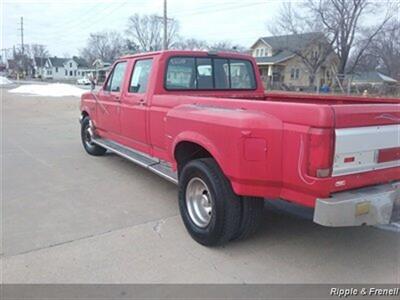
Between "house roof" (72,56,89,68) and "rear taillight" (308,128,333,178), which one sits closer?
"rear taillight" (308,128,333,178)

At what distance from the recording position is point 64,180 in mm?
6336

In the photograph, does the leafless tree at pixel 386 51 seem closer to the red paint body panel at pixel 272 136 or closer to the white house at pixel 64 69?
the red paint body panel at pixel 272 136

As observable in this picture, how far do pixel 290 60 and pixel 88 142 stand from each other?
188ft

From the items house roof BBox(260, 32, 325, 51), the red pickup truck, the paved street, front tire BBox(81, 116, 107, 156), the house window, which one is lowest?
the paved street

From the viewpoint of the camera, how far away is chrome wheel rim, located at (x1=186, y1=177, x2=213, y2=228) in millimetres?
4062

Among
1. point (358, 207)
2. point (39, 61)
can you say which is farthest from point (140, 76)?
point (39, 61)

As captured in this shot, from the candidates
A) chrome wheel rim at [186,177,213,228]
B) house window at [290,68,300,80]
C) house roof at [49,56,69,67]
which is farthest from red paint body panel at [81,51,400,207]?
house roof at [49,56,69,67]

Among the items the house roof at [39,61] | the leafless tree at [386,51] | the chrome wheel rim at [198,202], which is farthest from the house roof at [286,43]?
the house roof at [39,61]

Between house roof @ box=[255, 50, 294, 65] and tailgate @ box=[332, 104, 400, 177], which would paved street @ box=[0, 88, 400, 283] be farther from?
house roof @ box=[255, 50, 294, 65]

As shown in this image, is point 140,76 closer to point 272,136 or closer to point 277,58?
point 272,136

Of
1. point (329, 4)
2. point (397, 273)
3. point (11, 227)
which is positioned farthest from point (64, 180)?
point (329, 4)

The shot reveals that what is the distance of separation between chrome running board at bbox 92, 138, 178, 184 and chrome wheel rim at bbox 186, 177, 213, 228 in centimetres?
46

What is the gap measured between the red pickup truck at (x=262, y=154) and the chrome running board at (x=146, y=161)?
29 millimetres

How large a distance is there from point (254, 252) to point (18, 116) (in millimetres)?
14402
